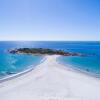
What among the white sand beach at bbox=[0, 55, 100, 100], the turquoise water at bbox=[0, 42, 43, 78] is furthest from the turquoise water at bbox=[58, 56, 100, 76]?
the white sand beach at bbox=[0, 55, 100, 100]

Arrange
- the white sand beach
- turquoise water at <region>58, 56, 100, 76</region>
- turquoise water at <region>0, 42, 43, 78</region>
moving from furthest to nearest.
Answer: turquoise water at <region>58, 56, 100, 76</region> < turquoise water at <region>0, 42, 43, 78</region> < the white sand beach

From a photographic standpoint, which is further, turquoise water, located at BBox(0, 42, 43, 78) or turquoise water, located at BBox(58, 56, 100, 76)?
turquoise water, located at BBox(58, 56, 100, 76)

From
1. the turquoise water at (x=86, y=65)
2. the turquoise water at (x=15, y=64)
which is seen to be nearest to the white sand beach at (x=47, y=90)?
the turquoise water at (x=15, y=64)

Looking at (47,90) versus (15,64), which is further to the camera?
(15,64)

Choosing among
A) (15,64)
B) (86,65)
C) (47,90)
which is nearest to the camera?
(47,90)

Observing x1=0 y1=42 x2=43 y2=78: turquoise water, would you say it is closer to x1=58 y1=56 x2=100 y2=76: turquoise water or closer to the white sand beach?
x1=58 y1=56 x2=100 y2=76: turquoise water

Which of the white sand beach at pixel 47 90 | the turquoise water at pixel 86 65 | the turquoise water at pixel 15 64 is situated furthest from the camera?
the turquoise water at pixel 86 65

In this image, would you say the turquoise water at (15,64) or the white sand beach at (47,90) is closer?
the white sand beach at (47,90)

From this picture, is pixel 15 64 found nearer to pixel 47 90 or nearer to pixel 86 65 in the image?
pixel 86 65

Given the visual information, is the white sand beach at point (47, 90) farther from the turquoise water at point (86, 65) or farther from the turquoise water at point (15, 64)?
the turquoise water at point (86, 65)

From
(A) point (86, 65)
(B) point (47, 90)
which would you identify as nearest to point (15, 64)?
(A) point (86, 65)

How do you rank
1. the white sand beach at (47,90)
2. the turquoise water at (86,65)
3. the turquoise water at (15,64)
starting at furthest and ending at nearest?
the turquoise water at (86,65) < the turquoise water at (15,64) < the white sand beach at (47,90)

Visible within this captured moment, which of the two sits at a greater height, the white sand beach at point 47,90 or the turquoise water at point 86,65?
the white sand beach at point 47,90

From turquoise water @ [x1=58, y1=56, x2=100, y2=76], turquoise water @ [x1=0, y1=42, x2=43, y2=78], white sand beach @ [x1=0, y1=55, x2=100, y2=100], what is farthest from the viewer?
turquoise water @ [x1=58, y1=56, x2=100, y2=76]
